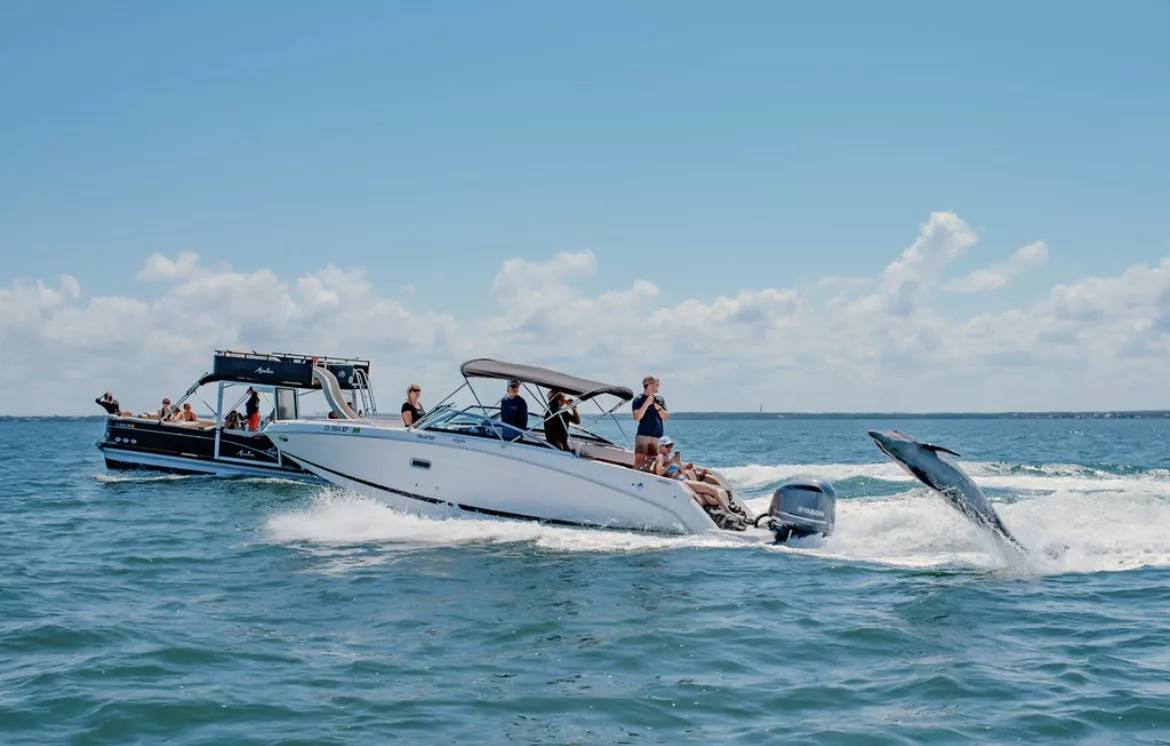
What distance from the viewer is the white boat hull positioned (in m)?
14.7

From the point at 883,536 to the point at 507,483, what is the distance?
575 cm

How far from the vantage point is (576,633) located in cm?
950

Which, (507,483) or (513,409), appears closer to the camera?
(507,483)

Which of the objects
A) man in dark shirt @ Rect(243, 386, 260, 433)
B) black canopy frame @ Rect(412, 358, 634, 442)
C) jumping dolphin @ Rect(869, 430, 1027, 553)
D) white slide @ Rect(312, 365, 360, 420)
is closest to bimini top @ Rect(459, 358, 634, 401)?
black canopy frame @ Rect(412, 358, 634, 442)

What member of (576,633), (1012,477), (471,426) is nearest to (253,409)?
(471,426)

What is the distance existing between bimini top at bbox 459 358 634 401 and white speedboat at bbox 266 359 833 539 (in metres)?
0.02

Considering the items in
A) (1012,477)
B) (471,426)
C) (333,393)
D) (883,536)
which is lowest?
(883,536)

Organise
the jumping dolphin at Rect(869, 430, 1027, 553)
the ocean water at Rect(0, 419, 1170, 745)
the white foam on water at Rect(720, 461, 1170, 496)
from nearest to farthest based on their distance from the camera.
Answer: the ocean water at Rect(0, 419, 1170, 745) < the jumping dolphin at Rect(869, 430, 1027, 553) < the white foam on water at Rect(720, 461, 1170, 496)

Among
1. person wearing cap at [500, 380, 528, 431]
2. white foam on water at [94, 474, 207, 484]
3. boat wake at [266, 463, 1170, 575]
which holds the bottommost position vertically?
white foam on water at [94, 474, 207, 484]

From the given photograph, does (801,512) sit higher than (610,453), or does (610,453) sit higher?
(610,453)

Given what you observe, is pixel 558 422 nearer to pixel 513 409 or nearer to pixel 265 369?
pixel 513 409

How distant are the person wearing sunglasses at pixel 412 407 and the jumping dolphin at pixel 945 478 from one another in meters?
9.41

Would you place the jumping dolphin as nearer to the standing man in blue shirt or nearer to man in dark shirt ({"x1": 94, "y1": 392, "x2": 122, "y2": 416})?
the standing man in blue shirt

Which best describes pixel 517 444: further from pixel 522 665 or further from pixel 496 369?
pixel 522 665
